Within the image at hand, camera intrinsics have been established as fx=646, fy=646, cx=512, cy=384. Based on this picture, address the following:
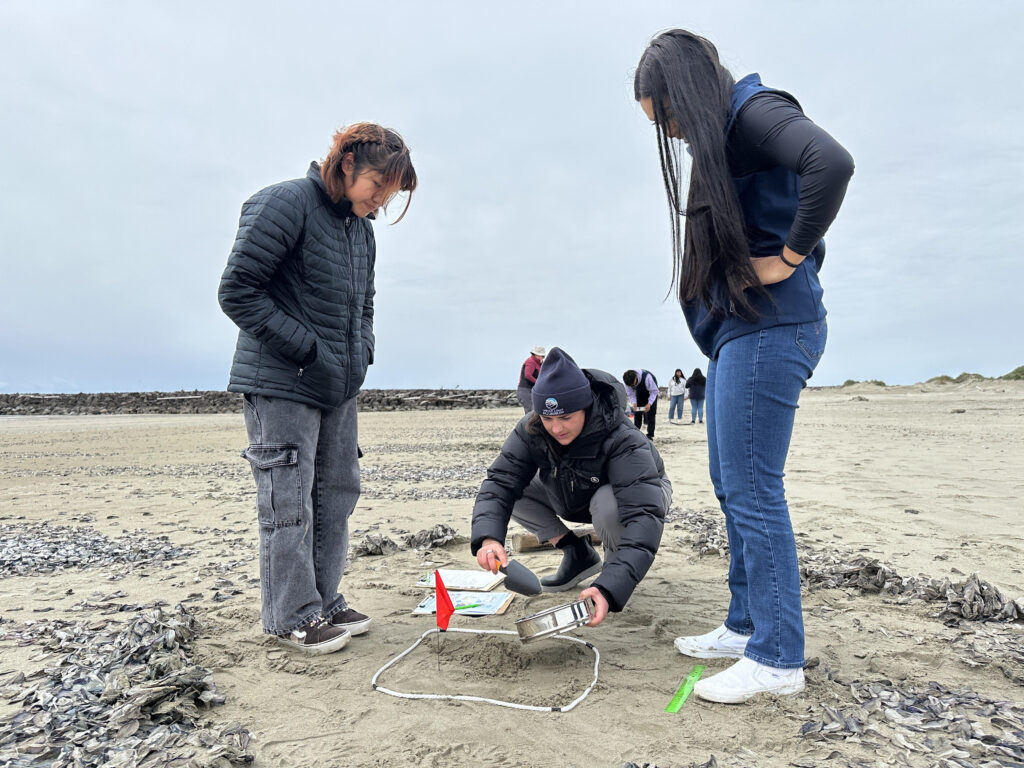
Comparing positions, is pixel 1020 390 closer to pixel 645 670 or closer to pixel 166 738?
pixel 645 670

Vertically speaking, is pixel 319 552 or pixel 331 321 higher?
pixel 331 321

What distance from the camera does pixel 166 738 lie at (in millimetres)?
2328

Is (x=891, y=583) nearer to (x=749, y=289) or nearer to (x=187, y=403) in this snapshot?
(x=749, y=289)

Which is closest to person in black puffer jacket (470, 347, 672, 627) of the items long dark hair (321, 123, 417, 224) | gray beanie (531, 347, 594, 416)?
gray beanie (531, 347, 594, 416)

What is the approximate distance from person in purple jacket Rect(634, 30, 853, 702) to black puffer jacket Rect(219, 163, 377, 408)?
160 centimetres

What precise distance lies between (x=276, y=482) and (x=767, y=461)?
7.21 ft

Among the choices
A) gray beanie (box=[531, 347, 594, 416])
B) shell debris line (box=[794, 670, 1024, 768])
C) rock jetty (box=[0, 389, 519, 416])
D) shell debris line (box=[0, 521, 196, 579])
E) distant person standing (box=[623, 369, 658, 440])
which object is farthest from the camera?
rock jetty (box=[0, 389, 519, 416])

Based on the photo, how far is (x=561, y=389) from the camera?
3.18 m

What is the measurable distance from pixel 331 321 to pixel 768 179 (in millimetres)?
2079

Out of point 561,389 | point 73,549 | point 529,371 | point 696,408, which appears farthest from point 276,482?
point 696,408

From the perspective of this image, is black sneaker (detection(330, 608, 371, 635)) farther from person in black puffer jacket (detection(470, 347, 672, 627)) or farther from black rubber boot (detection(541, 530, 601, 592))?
black rubber boot (detection(541, 530, 601, 592))

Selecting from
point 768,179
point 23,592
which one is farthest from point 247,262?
point 23,592

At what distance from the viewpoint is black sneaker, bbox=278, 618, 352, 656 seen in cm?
322

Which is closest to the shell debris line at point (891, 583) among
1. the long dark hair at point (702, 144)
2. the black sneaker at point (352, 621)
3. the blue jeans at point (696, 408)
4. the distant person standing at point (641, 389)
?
the long dark hair at point (702, 144)
